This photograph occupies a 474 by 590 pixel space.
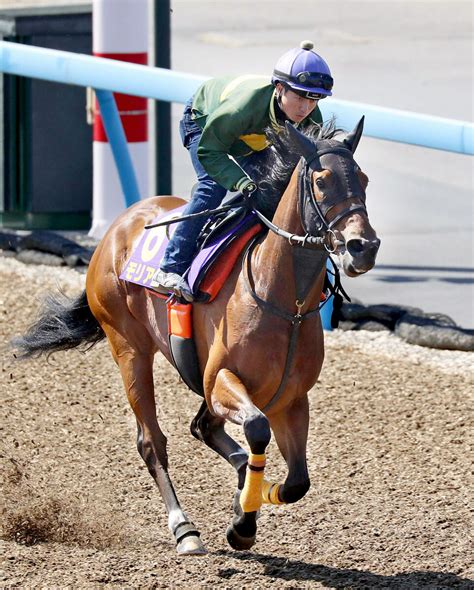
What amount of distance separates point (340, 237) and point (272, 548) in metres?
1.69

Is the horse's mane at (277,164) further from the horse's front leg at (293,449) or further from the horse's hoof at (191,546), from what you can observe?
the horse's hoof at (191,546)

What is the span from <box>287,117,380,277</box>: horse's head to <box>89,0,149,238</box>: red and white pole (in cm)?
581

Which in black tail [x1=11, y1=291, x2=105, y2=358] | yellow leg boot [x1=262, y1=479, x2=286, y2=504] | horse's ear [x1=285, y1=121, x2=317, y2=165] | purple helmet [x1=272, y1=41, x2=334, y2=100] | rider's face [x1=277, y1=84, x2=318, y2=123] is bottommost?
yellow leg boot [x1=262, y1=479, x2=286, y2=504]

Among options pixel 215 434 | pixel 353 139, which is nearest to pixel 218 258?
pixel 353 139

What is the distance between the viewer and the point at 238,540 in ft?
17.1

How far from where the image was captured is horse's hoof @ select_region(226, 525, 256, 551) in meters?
5.20

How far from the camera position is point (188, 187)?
12.5 metres

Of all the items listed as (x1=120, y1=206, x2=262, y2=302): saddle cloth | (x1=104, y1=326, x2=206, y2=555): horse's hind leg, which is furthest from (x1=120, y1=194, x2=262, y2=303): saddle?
(x1=104, y1=326, x2=206, y2=555): horse's hind leg

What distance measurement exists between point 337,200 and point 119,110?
6186 millimetres

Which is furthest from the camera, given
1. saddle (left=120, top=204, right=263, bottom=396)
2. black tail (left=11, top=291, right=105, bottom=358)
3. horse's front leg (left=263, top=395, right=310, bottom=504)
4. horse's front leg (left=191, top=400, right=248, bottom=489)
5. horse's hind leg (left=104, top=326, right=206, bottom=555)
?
black tail (left=11, top=291, right=105, bottom=358)

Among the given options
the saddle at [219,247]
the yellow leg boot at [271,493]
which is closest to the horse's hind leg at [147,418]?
the yellow leg boot at [271,493]

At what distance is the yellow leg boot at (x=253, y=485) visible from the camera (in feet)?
16.2

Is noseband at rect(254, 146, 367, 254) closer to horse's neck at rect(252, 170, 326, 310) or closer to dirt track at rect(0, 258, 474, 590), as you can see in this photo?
horse's neck at rect(252, 170, 326, 310)

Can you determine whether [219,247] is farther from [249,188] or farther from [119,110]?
[119,110]
